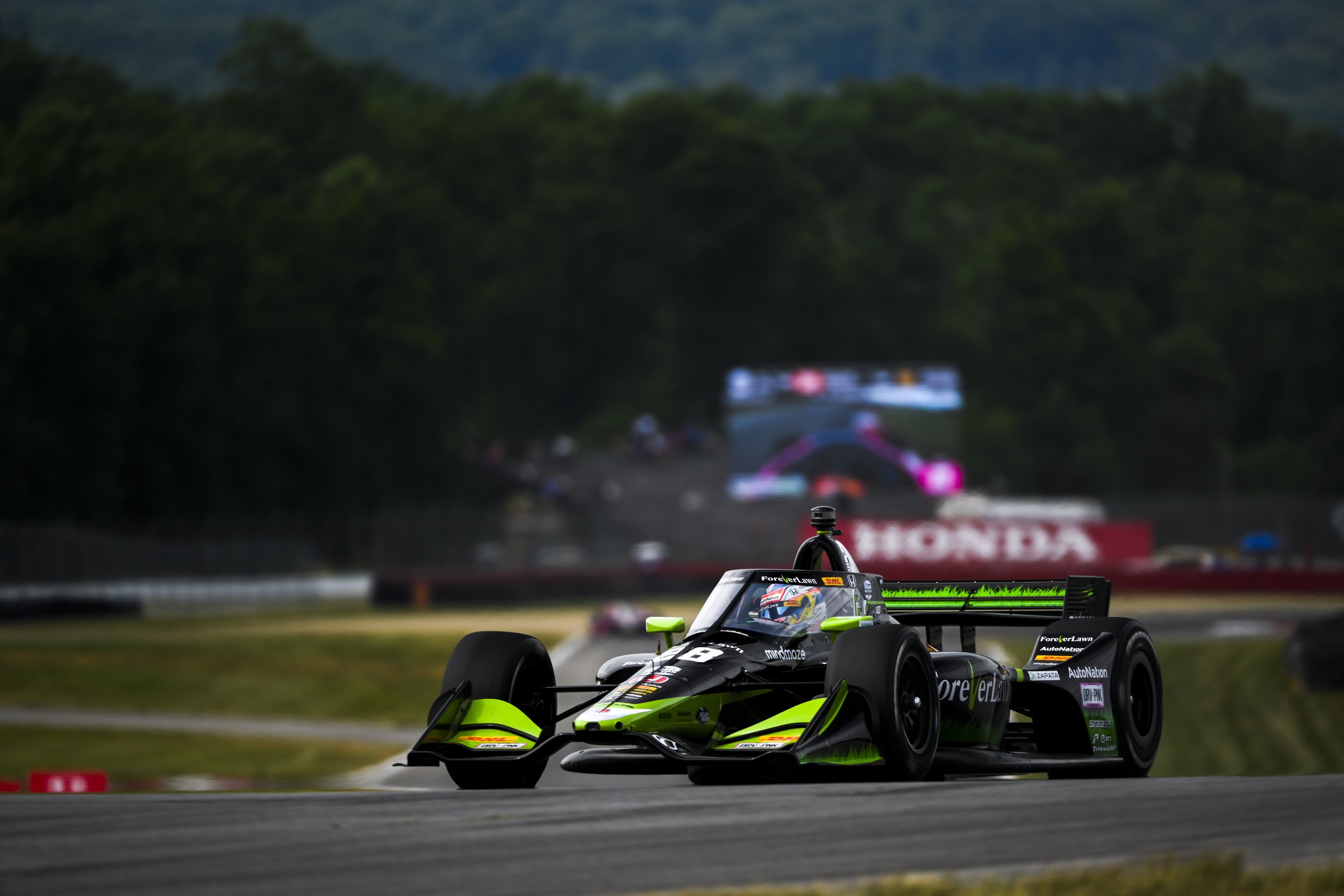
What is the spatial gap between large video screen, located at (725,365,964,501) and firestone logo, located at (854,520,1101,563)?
6.82 m

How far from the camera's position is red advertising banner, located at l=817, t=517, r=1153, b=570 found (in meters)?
56.5

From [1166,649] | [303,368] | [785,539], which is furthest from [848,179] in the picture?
[1166,649]

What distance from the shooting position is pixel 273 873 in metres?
7.87

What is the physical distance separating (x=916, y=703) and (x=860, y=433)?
52836mm

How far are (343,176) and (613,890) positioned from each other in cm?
10755

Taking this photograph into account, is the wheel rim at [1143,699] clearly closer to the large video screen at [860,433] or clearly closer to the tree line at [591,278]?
the large video screen at [860,433]

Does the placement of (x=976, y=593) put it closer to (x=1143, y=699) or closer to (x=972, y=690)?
(x=1143, y=699)

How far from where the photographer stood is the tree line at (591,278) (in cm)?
8556

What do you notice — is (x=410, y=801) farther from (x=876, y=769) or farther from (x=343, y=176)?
(x=343, y=176)

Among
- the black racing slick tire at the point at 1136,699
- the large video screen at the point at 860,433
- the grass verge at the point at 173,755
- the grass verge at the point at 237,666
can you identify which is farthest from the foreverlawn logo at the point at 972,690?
the large video screen at the point at 860,433

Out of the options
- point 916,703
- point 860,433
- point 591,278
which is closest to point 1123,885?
point 916,703

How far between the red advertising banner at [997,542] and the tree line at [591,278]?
37863 millimetres

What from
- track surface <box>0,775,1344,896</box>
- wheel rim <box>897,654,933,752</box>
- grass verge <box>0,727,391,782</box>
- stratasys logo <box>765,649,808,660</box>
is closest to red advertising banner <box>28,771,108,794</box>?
grass verge <box>0,727,391,782</box>

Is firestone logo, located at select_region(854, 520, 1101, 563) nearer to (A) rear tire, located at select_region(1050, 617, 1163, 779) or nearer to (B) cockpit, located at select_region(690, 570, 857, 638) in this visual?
(A) rear tire, located at select_region(1050, 617, 1163, 779)
